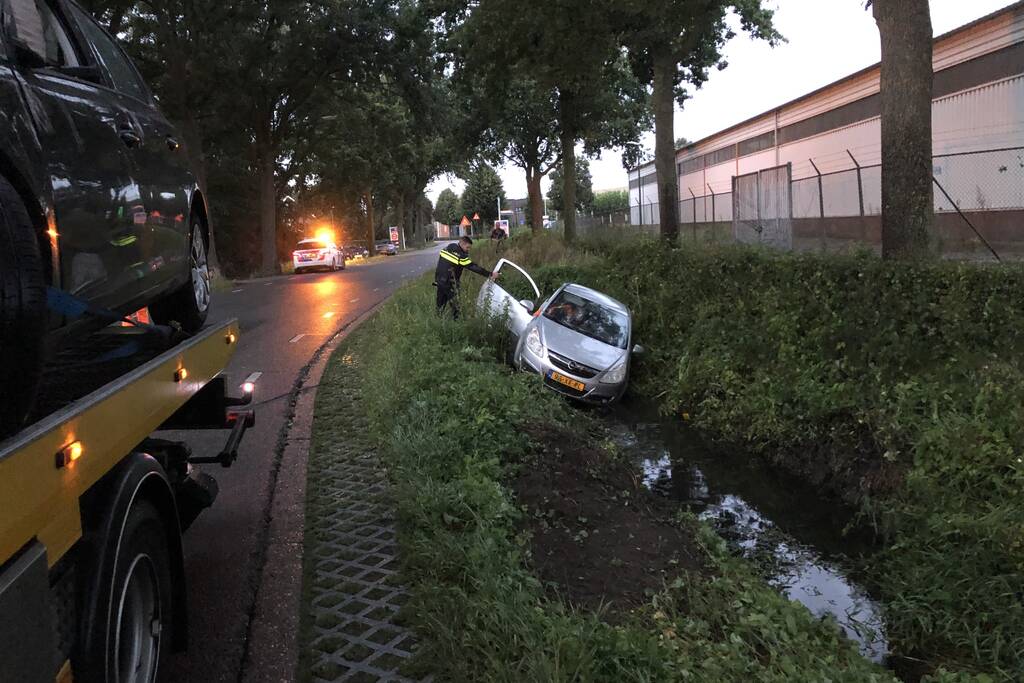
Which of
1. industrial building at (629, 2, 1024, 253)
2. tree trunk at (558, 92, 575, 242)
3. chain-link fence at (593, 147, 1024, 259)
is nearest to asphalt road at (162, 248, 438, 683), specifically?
chain-link fence at (593, 147, 1024, 259)

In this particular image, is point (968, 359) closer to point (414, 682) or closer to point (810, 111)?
point (414, 682)

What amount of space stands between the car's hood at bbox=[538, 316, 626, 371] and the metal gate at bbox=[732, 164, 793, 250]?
4345 millimetres

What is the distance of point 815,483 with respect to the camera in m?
7.29

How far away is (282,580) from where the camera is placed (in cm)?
414

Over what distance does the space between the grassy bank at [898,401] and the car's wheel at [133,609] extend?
4.14 metres

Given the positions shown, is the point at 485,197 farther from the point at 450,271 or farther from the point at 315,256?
the point at 450,271

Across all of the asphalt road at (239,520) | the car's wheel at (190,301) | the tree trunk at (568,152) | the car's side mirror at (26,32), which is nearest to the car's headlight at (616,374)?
the asphalt road at (239,520)

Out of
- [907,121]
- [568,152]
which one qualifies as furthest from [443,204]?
[907,121]

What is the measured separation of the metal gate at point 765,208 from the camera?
14.0 m

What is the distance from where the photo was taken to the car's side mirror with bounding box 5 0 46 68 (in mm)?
2562

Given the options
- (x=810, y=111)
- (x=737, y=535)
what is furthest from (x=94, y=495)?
(x=810, y=111)

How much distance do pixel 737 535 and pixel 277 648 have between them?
389cm

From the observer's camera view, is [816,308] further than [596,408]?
No

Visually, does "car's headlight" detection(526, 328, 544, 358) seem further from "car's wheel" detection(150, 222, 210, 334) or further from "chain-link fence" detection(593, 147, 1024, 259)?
"car's wheel" detection(150, 222, 210, 334)
